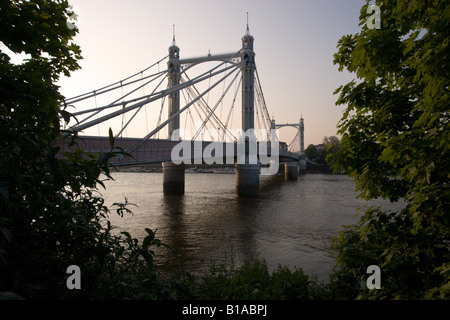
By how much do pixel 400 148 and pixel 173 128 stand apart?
32764mm

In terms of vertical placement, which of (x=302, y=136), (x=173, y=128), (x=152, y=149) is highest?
(x=302, y=136)

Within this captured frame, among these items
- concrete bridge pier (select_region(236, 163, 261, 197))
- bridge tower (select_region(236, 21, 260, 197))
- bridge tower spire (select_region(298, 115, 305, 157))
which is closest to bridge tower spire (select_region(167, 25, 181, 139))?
bridge tower (select_region(236, 21, 260, 197))

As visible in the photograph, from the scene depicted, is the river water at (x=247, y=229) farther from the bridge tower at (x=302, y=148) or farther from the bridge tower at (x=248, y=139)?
the bridge tower at (x=302, y=148)

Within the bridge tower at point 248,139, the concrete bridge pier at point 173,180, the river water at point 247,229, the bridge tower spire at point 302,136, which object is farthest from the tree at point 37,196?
the bridge tower spire at point 302,136

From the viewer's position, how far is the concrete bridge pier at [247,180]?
32.5m

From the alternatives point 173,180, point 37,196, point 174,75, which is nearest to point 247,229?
point 37,196

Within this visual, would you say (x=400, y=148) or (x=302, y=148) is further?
(x=302, y=148)

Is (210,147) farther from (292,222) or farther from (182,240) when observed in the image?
(182,240)

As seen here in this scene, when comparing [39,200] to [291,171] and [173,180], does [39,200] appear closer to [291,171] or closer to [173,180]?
[173,180]

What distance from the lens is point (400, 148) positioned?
3514 mm

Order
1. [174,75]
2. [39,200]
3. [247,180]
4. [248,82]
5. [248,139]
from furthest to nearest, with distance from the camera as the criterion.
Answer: [174,75]
[248,82]
[247,180]
[248,139]
[39,200]

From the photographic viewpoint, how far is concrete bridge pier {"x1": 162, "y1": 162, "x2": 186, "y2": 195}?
35281mm

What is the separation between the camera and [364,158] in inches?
182

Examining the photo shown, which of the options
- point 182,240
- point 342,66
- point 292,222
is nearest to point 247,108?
point 292,222
